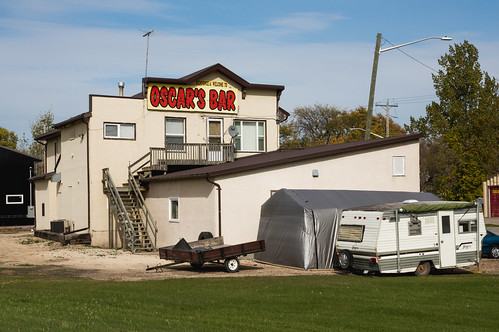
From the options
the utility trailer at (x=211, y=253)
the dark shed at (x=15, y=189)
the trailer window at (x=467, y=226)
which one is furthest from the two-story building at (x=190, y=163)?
the dark shed at (x=15, y=189)

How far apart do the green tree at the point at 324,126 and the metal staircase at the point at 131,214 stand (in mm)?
47853

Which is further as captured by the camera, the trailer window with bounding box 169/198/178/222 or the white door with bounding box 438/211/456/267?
the trailer window with bounding box 169/198/178/222

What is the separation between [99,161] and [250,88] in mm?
9113

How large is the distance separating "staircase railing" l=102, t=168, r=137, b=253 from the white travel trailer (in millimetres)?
11242

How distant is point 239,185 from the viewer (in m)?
26.3

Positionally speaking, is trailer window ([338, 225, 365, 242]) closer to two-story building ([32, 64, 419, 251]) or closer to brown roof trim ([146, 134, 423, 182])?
two-story building ([32, 64, 419, 251])

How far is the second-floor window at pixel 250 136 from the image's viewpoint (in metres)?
35.5

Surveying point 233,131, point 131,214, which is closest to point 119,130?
point 131,214

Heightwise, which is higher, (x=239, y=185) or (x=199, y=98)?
(x=199, y=98)

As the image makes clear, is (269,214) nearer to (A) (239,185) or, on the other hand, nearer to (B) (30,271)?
(A) (239,185)

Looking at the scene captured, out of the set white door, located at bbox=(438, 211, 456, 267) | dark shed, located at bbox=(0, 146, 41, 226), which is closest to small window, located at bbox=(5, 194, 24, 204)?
dark shed, located at bbox=(0, 146, 41, 226)

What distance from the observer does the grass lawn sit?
1187 centimetres

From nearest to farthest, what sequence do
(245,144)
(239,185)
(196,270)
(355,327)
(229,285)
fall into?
(355,327) < (229,285) < (196,270) < (239,185) < (245,144)

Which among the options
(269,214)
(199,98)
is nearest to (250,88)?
(199,98)
